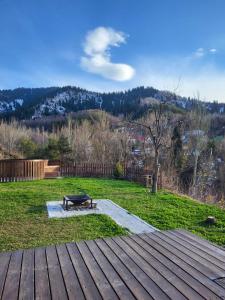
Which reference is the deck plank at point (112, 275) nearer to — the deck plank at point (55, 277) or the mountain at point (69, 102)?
the deck plank at point (55, 277)

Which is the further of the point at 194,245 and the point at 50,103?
the point at 50,103

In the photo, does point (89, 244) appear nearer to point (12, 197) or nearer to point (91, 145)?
point (12, 197)

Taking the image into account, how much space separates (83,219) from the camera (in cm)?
784

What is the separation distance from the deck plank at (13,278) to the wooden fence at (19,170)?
41.4ft

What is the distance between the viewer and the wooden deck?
2.94 m

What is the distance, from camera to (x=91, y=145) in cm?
3020

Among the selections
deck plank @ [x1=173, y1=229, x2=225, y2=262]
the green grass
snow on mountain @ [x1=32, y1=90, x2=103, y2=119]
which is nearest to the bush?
the green grass

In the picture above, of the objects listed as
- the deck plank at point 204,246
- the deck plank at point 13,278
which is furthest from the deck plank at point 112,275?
the deck plank at point 204,246

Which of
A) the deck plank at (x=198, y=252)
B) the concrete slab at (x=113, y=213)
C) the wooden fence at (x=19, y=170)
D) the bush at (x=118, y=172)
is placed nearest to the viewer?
the deck plank at (x=198, y=252)

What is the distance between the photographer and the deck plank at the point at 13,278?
9.55 feet

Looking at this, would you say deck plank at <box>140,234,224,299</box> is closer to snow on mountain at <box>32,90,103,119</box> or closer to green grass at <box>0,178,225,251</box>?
green grass at <box>0,178,225,251</box>

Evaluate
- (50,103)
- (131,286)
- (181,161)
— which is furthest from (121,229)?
(50,103)

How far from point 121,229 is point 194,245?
2.64 m

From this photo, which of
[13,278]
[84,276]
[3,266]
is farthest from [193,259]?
[3,266]
